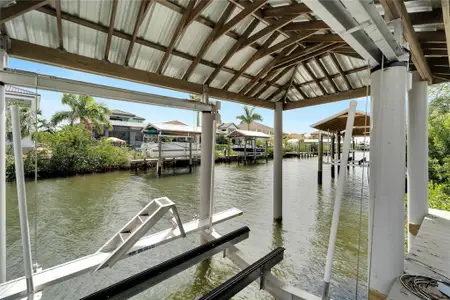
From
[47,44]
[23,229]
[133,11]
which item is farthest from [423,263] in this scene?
[47,44]

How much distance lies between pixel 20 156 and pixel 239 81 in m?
3.40

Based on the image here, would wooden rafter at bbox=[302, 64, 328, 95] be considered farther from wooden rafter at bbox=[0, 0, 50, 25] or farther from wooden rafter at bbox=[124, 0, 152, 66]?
wooden rafter at bbox=[0, 0, 50, 25]

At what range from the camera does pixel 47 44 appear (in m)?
2.36

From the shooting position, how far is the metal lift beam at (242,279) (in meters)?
1.59

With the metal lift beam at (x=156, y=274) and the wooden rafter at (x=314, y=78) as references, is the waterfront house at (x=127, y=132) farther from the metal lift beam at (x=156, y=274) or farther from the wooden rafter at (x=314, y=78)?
the metal lift beam at (x=156, y=274)

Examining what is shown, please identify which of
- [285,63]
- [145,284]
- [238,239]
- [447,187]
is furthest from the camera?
[447,187]

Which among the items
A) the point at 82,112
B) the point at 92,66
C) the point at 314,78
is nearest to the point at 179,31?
the point at 92,66

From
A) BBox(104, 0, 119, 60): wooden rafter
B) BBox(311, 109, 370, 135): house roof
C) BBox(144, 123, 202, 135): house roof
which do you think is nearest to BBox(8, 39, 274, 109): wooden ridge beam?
BBox(104, 0, 119, 60): wooden rafter

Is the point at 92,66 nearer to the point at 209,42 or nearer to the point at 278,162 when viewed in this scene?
the point at 209,42

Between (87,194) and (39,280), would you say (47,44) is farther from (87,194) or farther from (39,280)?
(87,194)

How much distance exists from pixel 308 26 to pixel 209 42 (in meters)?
1.26

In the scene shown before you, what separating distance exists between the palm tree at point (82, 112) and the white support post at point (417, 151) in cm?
1715

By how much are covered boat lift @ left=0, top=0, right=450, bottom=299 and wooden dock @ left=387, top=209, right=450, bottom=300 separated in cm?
11

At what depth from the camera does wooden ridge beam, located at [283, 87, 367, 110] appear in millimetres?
4324
